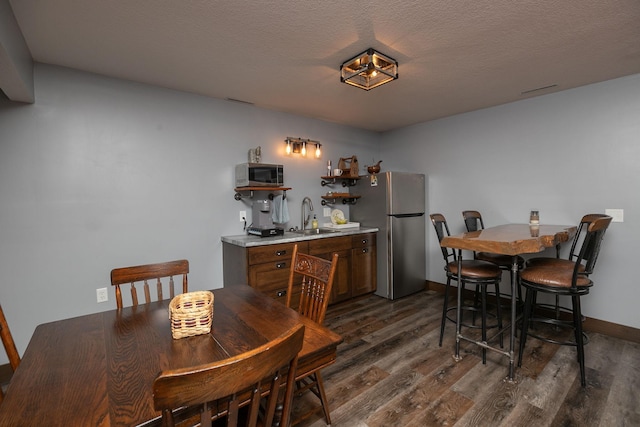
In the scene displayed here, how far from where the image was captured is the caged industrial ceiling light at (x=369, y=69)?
2.15 meters

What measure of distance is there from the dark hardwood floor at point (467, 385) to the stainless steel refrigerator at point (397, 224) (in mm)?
1003

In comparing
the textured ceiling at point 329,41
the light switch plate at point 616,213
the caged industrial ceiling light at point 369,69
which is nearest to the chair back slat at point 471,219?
the light switch plate at point 616,213

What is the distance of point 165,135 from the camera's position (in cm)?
288

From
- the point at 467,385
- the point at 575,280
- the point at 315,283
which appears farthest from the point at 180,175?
the point at 575,280

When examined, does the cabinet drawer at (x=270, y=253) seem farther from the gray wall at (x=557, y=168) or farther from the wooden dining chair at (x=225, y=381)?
the gray wall at (x=557, y=168)

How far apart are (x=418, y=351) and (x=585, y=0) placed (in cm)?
260

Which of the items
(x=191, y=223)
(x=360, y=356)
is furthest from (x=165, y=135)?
(x=360, y=356)

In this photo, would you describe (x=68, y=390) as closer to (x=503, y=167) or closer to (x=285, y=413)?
(x=285, y=413)

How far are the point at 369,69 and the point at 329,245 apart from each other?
6.37 feet

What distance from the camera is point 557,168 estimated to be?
3068 millimetres

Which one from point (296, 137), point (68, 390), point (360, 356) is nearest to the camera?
point (68, 390)

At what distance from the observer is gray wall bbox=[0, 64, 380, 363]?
89.0 inches

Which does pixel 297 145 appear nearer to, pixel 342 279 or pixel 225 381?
pixel 342 279

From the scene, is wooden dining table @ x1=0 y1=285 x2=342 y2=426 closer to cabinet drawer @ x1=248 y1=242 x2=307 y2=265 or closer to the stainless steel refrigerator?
cabinet drawer @ x1=248 y1=242 x2=307 y2=265
